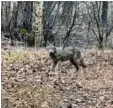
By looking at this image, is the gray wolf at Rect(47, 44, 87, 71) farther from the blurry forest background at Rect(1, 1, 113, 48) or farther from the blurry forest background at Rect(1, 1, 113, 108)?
the blurry forest background at Rect(1, 1, 113, 48)

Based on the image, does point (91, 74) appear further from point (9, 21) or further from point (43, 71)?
point (9, 21)

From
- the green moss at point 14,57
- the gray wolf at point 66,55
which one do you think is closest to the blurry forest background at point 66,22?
the green moss at point 14,57

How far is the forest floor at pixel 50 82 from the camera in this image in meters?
7.62

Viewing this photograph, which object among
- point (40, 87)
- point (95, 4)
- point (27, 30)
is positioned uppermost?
point (95, 4)

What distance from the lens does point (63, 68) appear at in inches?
388

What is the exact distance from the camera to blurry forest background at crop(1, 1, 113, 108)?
7.77 metres

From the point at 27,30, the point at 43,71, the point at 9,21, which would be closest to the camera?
the point at 43,71

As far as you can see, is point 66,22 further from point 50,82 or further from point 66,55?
point 50,82

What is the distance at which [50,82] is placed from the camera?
8.62 m

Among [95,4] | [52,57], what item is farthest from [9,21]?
[52,57]

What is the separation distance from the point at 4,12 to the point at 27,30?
89.1 inches

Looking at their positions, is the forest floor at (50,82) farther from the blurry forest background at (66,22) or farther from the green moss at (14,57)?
the blurry forest background at (66,22)

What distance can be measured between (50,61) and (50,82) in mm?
1646

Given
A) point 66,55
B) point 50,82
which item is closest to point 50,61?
point 66,55
